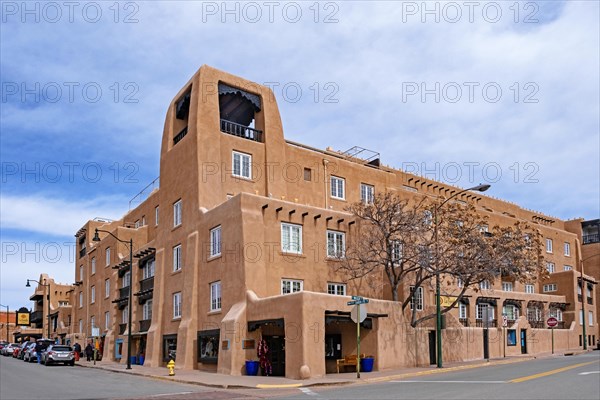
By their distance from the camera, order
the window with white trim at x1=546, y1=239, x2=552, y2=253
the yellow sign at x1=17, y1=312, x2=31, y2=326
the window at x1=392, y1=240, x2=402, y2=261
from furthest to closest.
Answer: the yellow sign at x1=17, y1=312, x2=31, y2=326 < the window with white trim at x1=546, y1=239, x2=552, y2=253 < the window at x1=392, y1=240, x2=402, y2=261

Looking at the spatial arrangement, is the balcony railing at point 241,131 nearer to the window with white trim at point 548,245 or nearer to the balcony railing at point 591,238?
the window with white trim at point 548,245

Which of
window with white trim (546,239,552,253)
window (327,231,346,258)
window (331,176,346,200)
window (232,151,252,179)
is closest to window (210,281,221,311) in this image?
window (327,231,346,258)

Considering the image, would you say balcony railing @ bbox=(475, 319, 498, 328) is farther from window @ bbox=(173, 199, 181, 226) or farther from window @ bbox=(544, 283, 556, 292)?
window @ bbox=(173, 199, 181, 226)

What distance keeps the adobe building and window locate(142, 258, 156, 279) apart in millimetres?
81

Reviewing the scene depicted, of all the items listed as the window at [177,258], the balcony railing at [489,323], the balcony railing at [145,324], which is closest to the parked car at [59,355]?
the balcony railing at [145,324]

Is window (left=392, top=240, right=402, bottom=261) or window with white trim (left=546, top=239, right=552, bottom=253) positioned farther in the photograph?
window with white trim (left=546, top=239, right=552, bottom=253)

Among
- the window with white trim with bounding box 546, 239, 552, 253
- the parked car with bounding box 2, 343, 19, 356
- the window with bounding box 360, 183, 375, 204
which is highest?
the window with bounding box 360, 183, 375, 204

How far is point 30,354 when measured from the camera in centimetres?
4869

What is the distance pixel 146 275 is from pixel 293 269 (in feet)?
54.5

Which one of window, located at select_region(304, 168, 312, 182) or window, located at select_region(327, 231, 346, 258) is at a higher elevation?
window, located at select_region(304, 168, 312, 182)

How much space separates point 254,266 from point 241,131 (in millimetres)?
11258

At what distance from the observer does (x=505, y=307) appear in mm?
50188

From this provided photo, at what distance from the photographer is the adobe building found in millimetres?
29500

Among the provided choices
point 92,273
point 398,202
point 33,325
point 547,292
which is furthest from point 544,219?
point 33,325
